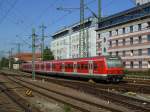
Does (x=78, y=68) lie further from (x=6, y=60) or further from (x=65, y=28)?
(x=6, y=60)

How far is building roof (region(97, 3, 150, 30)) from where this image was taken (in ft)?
215

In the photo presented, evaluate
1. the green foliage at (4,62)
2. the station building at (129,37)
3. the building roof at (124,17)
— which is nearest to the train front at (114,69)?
the station building at (129,37)

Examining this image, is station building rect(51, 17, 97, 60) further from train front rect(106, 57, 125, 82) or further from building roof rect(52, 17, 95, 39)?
train front rect(106, 57, 125, 82)

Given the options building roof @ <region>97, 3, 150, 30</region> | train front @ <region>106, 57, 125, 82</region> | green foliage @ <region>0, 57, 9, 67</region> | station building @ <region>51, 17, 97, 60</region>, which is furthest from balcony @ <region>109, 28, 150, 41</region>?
green foliage @ <region>0, 57, 9, 67</region>

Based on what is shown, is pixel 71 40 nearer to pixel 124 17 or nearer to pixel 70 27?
pixel 70 27

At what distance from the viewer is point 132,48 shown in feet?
231

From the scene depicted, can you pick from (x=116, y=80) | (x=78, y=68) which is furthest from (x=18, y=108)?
(x=78, y=68)

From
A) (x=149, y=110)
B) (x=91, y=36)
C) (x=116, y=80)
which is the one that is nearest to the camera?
(x=149, y=110)

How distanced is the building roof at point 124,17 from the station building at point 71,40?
4.02 metres

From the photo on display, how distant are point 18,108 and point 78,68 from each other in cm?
2689

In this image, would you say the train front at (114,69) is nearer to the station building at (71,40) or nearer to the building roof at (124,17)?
the building roof at (124,17)

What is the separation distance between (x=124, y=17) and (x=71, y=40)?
33.3 meters

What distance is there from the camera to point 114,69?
36.5 meters

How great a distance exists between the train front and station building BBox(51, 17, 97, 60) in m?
46.2
